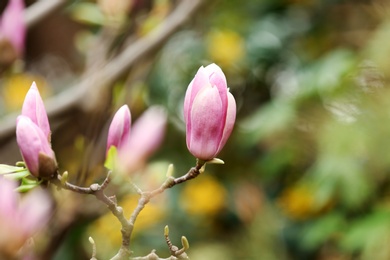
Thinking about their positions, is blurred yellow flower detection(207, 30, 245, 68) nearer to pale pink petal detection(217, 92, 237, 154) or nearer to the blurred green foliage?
the blurred green foliage

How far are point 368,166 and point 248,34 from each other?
0.78m

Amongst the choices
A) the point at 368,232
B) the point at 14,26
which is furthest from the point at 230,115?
the point at 368,232

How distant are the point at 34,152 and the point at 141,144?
17 cm

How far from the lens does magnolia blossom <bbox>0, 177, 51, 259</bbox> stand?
0.43 meters

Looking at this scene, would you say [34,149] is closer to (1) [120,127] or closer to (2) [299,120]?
(1) [120,127]

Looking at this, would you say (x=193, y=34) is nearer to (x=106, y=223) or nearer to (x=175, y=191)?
(x=175, y=191)

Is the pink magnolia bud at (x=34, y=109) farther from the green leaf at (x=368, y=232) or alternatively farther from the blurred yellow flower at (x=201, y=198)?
the blurred yellow flower at (x=201, y=198)

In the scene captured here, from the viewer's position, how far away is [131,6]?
1072 mm

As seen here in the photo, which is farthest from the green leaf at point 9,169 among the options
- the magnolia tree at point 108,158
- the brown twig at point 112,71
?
the brown twig at point 112,71

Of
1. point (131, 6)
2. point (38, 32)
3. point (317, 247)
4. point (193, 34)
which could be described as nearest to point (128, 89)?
→ point (131, 6)

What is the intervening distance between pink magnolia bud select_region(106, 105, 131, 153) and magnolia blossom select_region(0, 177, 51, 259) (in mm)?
70

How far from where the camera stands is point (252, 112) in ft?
7.70

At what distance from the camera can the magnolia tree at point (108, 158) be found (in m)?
0.45

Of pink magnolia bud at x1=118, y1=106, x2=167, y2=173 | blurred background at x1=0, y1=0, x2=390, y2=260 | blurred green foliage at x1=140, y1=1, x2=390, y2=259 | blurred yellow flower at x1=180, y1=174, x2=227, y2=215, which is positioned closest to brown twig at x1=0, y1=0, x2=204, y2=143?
blurred background at x1=0, y1=0, x2=390, y2=260
